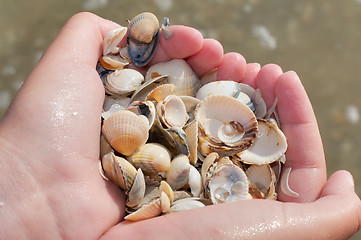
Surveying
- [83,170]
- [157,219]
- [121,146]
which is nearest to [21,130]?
[83,170]

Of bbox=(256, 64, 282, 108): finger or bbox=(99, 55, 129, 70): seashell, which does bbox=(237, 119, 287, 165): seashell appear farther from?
bbox=(99, 55, 129, 70): seashell

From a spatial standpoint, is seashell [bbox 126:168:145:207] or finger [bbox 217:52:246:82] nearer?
seashell [bbox 126:168:145:207]

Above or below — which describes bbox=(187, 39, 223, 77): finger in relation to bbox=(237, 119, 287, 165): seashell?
above

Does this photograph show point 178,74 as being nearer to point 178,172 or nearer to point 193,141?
point 193,141

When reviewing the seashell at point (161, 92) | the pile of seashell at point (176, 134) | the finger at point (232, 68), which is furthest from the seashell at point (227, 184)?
the finger at point (232, 68)

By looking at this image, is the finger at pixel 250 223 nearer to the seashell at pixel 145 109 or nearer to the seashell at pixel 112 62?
the seashell at pixel 145 109

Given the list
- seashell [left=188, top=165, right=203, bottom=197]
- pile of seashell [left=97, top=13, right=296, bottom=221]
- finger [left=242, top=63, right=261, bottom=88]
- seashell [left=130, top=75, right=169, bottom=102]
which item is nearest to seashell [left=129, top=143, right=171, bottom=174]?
pile of seashell [left=97, top=13, right=296, bottom=221]

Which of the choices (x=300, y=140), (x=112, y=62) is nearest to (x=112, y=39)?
(x=112, y=62)
